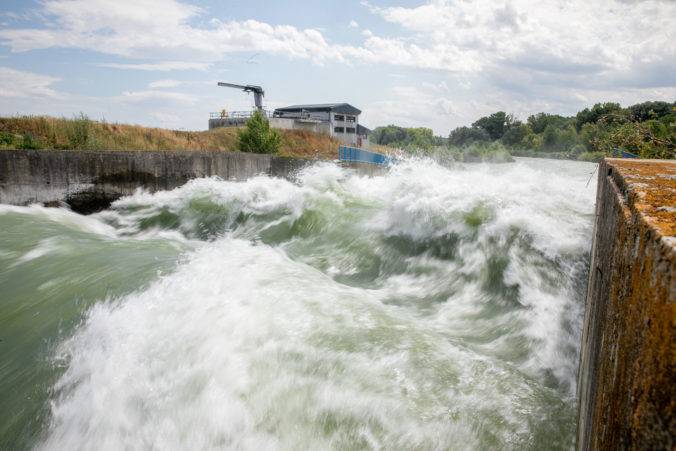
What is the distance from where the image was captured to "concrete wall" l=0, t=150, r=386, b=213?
338 inches

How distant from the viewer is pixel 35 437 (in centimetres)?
236

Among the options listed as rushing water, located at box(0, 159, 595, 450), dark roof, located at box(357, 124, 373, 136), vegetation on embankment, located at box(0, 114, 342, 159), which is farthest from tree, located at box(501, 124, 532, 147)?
A: rushing water, located at box(0, 159, 595, 450)

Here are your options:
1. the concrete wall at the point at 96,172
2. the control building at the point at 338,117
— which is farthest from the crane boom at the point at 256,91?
the concrete wall at the point at 96,172

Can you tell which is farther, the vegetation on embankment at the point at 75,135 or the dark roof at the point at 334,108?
the dark roof at the point at 334,108

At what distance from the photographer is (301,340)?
10.0 ft

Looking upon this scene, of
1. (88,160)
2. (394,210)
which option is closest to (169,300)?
(394,210)

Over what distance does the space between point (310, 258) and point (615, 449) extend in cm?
629

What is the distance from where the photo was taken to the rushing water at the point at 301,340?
236 cm

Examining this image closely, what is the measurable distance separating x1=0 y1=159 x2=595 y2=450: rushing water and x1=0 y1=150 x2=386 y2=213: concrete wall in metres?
2.50

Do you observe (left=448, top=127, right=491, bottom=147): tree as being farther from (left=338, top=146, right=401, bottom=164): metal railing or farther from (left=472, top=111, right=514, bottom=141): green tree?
(left=338, top=146, right=401, bottom=164): metal railing

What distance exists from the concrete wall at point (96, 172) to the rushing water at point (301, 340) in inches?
98.3

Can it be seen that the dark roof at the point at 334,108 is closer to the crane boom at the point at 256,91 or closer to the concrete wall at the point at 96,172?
the crane boom at the point at 256,91

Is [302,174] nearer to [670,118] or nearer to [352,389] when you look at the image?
[670,118]

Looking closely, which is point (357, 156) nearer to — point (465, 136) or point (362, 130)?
point (362, 130)
